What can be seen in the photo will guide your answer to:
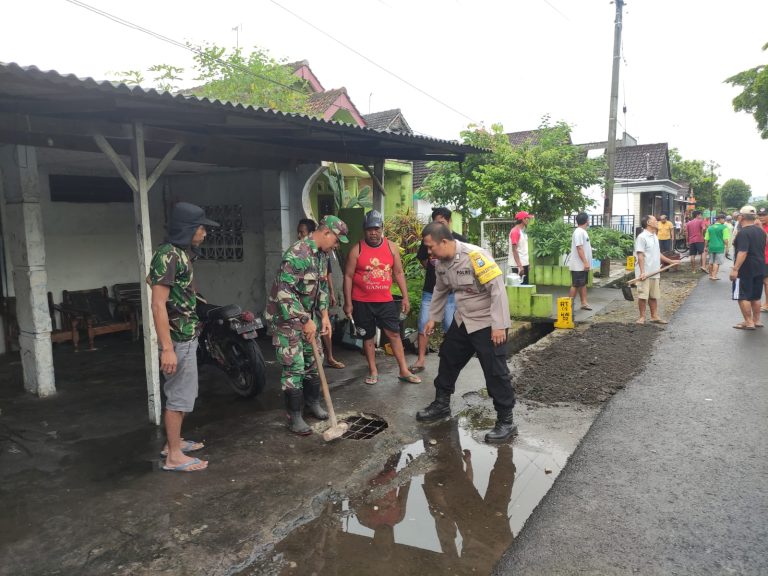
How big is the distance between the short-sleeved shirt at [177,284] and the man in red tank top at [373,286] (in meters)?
2.18

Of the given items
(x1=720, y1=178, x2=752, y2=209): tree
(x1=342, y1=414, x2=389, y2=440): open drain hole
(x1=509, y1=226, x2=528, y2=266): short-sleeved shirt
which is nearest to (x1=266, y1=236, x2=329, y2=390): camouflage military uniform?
(x1=342, y1=414, x2=389, y2=440): open drain hole

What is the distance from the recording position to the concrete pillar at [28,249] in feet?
17.3

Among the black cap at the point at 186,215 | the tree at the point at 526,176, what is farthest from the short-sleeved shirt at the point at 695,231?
the black cap at the point at 186,215

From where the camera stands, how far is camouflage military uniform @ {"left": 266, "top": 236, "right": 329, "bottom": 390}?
4.45m

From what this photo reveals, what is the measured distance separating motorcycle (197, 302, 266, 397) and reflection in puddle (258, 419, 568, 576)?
1833 mm

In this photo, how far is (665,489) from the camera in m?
3.66

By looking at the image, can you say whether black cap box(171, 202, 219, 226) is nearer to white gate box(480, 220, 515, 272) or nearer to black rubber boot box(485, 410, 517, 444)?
black rubber boot box(485, 410, 517, 444)

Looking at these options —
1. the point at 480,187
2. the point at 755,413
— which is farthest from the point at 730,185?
the point at 755,413

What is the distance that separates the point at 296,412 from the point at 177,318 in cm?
133

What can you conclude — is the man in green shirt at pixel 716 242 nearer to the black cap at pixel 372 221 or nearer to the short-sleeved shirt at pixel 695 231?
the short-sleeved shirt at pixel 695 231

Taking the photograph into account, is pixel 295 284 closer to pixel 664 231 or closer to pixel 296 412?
pixel 296 412

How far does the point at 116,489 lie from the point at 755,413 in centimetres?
522

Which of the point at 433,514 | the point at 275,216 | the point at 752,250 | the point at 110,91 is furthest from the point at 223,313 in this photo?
the point at 752,250

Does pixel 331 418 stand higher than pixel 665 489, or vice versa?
pixel 331 418
